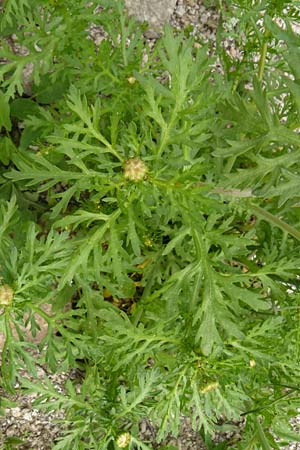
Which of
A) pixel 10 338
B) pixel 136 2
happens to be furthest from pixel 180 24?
pixel 10 338

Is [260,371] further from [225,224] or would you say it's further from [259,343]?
[225,224]

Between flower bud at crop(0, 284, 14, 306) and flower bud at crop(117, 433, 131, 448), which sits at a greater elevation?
flower bud at crop(0, 284, 14, 306)

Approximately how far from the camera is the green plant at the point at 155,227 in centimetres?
161

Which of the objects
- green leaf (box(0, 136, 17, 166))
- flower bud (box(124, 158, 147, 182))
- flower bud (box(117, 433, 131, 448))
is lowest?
flower bud (box(117, 433, 131, 448))

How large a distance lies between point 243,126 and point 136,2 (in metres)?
1.59

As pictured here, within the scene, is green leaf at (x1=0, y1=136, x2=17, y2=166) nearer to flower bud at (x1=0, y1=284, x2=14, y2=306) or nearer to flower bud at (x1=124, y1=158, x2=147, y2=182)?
flower bud at (x1=0, y1=284, x2=14, y2=306)

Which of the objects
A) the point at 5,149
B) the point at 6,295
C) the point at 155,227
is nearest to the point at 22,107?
the point at 5,149

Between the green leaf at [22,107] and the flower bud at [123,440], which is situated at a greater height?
the green leaf at [22,107]

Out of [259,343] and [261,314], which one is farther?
[261,314]

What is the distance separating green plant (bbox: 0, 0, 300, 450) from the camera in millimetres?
1608

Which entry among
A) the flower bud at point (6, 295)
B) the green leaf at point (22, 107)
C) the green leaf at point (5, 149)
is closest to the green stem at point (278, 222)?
the flower bud at point (6, 295)

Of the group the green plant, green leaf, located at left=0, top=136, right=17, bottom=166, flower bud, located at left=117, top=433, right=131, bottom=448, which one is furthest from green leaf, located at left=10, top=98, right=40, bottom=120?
flower bud, located at left=117, top=433, right=131, bottom=448

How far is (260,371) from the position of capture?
219 cm

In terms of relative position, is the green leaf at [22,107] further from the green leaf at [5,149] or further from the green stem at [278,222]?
the green stem at [278,222]
